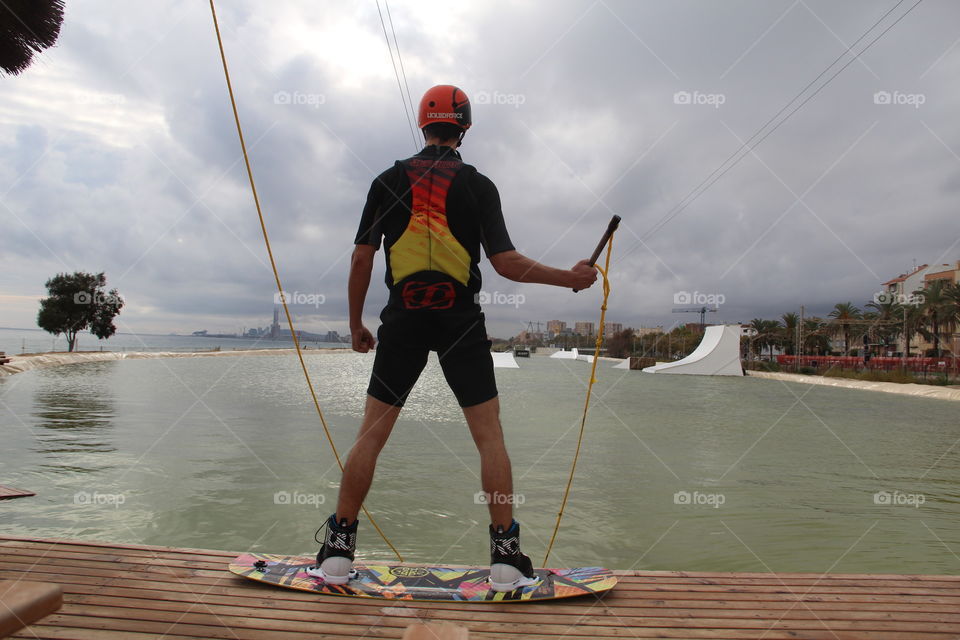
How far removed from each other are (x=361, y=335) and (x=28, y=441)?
885cm

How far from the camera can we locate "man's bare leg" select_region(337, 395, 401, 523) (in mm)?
2525

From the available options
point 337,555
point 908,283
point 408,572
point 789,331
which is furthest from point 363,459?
point 908,283

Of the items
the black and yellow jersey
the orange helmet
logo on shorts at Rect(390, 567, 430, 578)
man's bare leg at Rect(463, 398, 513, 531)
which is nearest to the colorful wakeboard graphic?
logo on shorts at Rect(390, 567, 430, 578)

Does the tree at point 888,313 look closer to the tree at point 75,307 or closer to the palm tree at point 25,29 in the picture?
the palm tree at point 25,29

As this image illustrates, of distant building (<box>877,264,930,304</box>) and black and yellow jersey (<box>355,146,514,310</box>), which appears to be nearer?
black and yellow jersey (<box>355,146,514,310</box>)

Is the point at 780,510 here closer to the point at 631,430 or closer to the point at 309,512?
the point at 309,512

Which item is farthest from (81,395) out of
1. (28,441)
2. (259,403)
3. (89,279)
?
(89,279)

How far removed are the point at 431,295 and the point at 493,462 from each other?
812mm

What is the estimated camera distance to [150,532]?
455 cm

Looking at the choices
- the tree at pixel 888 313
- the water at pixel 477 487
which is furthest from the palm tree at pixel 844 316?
the water at pixel 477 487

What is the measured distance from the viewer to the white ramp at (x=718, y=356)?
62.0 metres

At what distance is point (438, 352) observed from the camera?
2.55 m

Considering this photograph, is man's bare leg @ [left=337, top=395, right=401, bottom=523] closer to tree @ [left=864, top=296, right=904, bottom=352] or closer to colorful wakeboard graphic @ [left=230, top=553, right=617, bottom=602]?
colorful wakeboard graphic @ [left=230, top=553, right=617, bottom=602]

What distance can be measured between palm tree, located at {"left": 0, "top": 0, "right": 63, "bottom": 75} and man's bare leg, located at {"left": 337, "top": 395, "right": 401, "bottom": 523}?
3.63 m
